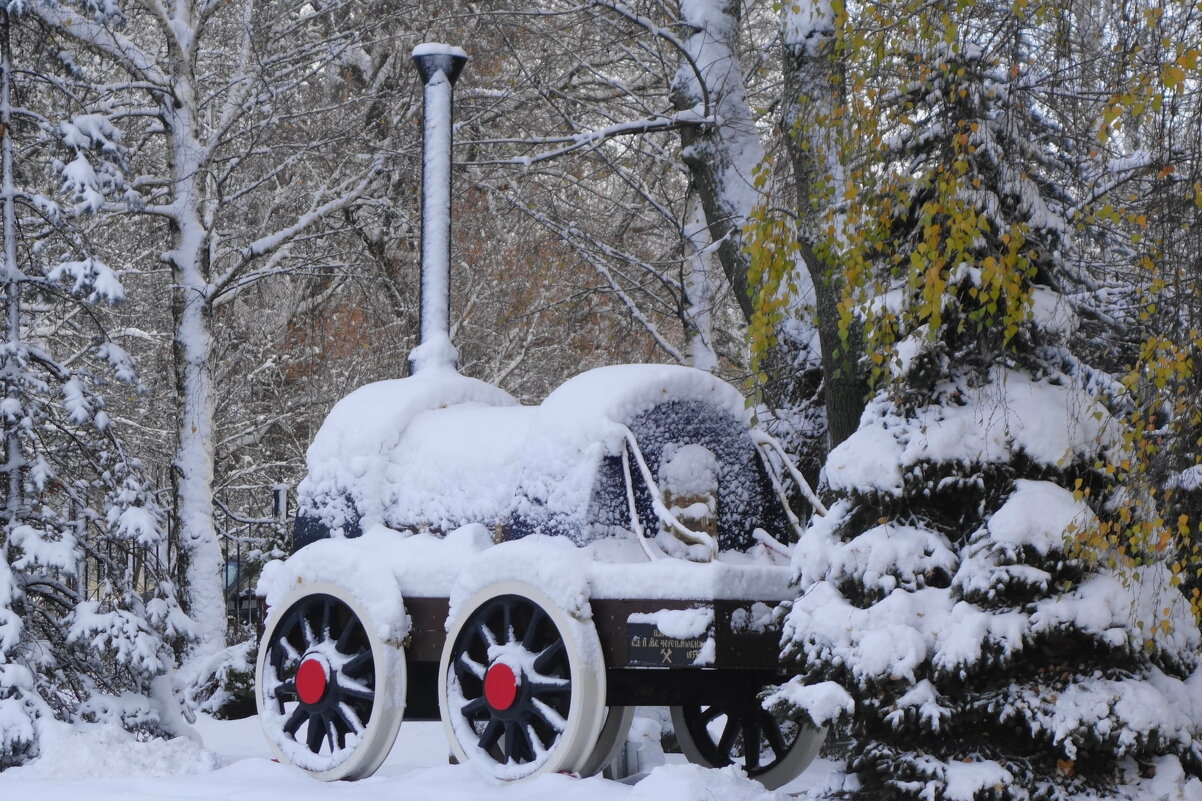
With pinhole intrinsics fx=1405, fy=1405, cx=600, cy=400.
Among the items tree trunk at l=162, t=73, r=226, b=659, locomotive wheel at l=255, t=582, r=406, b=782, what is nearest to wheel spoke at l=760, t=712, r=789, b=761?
locomotive wheel at l=255, t=582, r=406, b=782

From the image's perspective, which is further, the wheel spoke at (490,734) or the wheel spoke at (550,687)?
the wheel spoke at (490,734)

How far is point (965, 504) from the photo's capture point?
229 inches

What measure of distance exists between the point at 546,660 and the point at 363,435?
168 centimetres

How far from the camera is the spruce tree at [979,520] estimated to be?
17.4 feet

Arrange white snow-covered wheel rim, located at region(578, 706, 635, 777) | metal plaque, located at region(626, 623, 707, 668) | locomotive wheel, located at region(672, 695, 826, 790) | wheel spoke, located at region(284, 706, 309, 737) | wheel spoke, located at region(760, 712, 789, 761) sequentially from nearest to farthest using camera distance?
metal plaque, located at region(626, 623, 707, 668), wheel spoke, located at region(284, 706, 309, 737), white snow-covered wheel rim, located at region(578, 706, 635, 777), locomotive wheel, located at region(672, 695, 826, 790), wheel spoke, located at region(760, 712, 789, 761)

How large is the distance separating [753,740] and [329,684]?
7.55ft

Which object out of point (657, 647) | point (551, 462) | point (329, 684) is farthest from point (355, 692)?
point (657, 647)

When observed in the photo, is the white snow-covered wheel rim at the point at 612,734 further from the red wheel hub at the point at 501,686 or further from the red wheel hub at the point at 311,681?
the red wheel hub at the point at 311,681

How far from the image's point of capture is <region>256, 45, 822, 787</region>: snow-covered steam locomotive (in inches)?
239

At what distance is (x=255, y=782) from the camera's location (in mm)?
6539

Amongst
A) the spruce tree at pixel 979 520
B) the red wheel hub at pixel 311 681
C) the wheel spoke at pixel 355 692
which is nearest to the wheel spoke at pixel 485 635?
the wheel spoke at pixel 355 692

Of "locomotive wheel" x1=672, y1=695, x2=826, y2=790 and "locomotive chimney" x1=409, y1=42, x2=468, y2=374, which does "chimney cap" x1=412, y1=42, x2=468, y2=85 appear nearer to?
"locomotive chimney" x1=409, y1=42, x2=468, y2=374

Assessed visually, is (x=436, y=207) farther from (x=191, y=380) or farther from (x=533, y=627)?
(x=191, y=380)

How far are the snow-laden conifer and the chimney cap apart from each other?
6.78ft
